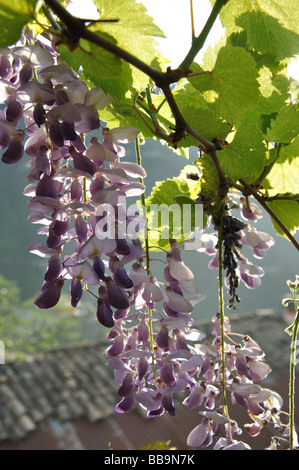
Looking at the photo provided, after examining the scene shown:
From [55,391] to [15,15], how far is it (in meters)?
6.95

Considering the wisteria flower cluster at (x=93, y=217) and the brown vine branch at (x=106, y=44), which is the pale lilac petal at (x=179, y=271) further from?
the brown vine branch at (x=106, y=44)

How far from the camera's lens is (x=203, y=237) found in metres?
0.46

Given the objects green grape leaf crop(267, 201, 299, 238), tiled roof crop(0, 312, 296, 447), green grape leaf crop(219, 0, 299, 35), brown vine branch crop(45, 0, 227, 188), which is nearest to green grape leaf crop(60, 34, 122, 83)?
brown vine branch crop(45, 0, 227, 188)

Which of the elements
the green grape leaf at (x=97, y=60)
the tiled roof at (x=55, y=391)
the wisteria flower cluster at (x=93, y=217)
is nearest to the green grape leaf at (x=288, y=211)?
the wisteria flower cluster at (x=93, y=217)

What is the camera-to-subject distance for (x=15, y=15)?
0.69 feet

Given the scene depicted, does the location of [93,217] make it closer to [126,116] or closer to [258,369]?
[126,116]

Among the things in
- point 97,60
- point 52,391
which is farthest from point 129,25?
point 52,391

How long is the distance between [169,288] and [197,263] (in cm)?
2152

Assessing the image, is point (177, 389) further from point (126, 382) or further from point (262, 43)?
point (262, 43)

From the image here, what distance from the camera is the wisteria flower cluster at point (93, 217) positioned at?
10.3 inches

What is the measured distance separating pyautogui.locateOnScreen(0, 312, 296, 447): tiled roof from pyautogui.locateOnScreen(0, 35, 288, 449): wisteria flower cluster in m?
6.23

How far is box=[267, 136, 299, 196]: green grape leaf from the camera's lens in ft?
1.40
